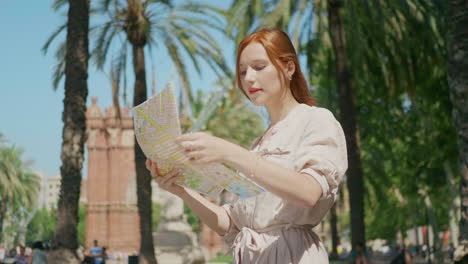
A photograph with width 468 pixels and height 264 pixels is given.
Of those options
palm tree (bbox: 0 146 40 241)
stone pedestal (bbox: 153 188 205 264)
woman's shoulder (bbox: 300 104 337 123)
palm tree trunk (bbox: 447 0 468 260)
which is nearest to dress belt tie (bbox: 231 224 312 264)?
woman's shoulder (bbox: 300 104 337 123)

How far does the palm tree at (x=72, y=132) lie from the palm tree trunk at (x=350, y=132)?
5506mm

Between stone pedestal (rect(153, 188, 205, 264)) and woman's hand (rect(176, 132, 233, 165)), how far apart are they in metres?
20.3

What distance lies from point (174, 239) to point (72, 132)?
42.4ft

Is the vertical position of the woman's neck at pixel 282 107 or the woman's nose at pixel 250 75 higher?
the woman's nose at pixel 250 75

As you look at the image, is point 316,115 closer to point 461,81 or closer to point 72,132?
point 461,81

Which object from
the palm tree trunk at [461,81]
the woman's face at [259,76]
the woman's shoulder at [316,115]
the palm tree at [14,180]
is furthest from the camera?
the palm tree at [14,180]

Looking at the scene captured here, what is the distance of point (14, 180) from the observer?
42406 mm

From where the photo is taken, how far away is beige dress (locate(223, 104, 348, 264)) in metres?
1.88

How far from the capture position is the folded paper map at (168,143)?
1.77m

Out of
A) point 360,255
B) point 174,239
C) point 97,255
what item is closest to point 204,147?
point 360,255

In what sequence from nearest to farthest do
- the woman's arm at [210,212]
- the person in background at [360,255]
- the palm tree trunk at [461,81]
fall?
the woman's arm at [210,212] → the palm tree trunk at [461,81] → the person in background at [360,255]

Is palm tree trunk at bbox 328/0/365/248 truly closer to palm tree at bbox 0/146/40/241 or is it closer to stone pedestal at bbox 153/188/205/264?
stone pedestal at bbox 153/188/205/264

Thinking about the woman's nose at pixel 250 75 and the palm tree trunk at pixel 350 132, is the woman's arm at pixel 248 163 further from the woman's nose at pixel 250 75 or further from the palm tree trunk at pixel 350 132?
the palm tree trunk at pixel 350 132

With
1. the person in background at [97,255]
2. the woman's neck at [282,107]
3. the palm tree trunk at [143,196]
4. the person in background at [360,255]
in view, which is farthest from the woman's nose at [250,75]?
the person in background at [97,255]
